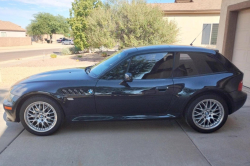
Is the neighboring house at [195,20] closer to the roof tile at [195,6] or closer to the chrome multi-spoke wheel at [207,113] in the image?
the roof tile at [195,6]

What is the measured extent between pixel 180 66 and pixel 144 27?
28.4 ft

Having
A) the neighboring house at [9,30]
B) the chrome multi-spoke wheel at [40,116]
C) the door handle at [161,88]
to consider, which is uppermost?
the neighboring house at [9,30]

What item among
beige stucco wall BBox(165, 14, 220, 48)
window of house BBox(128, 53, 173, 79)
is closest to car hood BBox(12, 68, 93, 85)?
window of house BBox(128, 53, 173, 79)

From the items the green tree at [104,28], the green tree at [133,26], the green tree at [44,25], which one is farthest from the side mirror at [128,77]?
the green tree at [44,25]

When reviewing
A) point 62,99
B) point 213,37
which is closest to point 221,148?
point 62,99

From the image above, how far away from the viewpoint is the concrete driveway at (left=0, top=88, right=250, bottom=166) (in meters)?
3.12

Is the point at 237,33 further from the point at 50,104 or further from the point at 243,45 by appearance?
the point at 50,104

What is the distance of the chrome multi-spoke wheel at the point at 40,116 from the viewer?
3762 millimetres

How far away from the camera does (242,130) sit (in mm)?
4141

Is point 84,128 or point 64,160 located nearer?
point 64,160

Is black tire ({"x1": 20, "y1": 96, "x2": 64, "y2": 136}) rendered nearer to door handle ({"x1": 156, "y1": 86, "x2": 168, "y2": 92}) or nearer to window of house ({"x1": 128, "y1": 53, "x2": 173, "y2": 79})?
window of house ({"x1": 128, "y1": 53, "x2": 173, "y2": 79})

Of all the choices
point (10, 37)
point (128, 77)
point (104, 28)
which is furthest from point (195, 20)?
point (10, 37)

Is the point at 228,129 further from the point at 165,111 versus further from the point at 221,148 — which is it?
the point at 165,111

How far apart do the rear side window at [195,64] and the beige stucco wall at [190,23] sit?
10.8 meters
